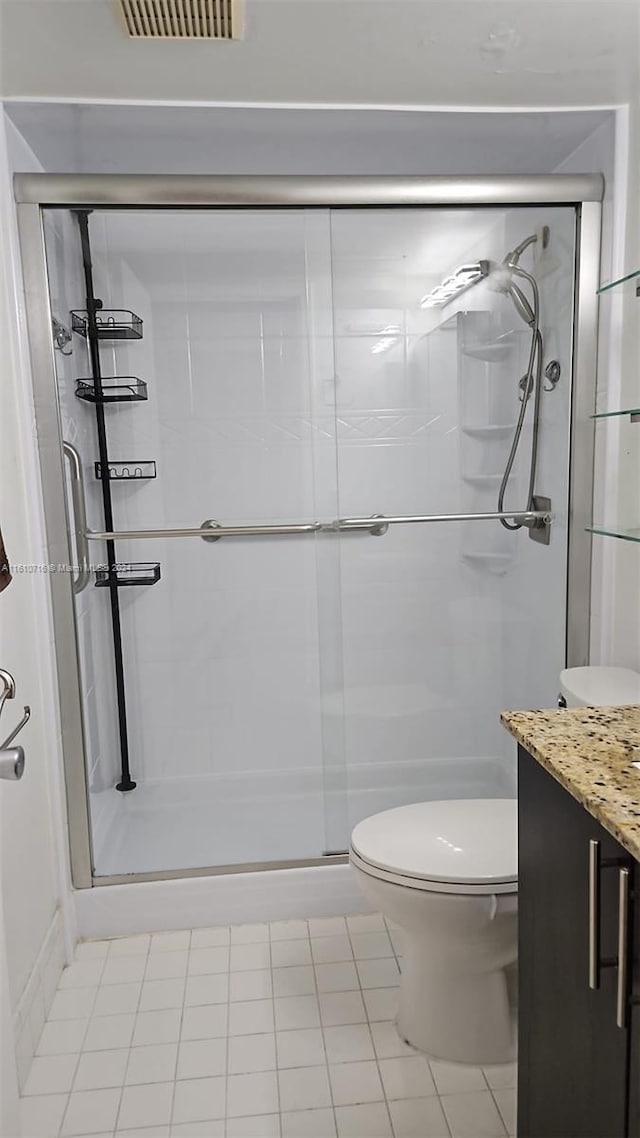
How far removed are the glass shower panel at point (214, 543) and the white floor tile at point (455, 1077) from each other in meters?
0.75

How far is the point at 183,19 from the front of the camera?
1524 mm

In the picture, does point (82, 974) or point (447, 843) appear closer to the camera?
point (447, 843)

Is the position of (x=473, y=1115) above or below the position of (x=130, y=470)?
below

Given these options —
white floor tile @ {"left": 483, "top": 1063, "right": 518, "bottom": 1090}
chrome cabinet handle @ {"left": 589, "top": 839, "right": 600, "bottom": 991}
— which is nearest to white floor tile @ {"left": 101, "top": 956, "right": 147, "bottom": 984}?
white floor tile @ {"left": 483, "top": 1063, "right": 518, "bottom": 1090}

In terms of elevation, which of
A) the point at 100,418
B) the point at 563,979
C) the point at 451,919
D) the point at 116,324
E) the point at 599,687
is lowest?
the point at 451,919

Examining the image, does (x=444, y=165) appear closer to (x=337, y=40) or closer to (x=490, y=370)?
(x=490, y=370)

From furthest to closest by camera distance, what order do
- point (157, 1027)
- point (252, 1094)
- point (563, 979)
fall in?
point (157, 1027) < point (252, 1094) < point (563, 979)

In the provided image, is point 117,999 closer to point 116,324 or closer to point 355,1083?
point 355,1083

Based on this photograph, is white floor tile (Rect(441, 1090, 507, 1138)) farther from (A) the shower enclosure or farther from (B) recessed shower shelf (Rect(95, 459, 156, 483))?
(B) recessed shower shelf (Rect(95, 459, 156, 483))

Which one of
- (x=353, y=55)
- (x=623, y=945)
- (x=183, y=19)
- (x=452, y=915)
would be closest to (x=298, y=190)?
(x=353, y=55)

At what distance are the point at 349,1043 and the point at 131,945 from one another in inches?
28.1

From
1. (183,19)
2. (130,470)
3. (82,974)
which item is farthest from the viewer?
(130,470)

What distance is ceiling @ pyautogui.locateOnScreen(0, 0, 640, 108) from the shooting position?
1.55 metres

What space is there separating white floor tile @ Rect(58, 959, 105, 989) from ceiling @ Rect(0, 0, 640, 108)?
7.03 feet
